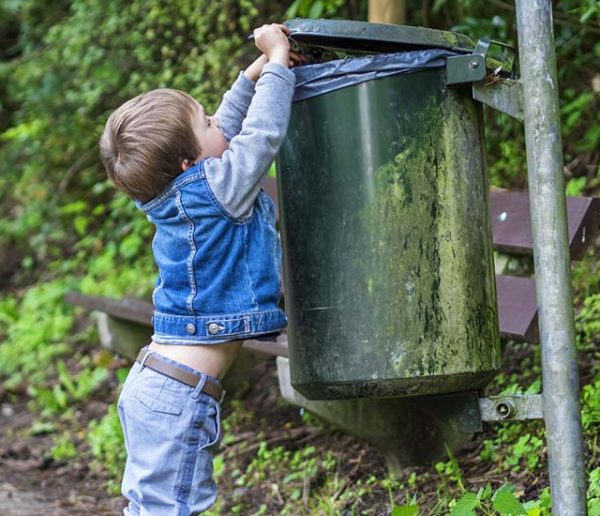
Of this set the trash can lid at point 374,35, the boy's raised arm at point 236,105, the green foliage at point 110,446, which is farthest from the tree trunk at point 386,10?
the green foliage at point 110,446

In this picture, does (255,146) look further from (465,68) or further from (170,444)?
(170,444)

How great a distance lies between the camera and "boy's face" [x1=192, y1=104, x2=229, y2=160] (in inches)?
111

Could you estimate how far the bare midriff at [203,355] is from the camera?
2863 mm

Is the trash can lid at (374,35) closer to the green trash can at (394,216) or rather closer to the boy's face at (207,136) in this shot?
the green trash can at (394,216)

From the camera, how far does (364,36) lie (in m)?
2.72

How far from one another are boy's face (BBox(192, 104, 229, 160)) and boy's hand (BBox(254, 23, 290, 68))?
0.24m

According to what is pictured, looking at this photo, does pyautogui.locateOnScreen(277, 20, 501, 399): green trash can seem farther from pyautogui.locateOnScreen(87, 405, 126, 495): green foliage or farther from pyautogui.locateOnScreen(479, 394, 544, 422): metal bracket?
pyautogui.locateOnScreen(87, 405, 126, 495): green foliage

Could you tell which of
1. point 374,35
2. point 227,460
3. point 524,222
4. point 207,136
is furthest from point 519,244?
point 227,460

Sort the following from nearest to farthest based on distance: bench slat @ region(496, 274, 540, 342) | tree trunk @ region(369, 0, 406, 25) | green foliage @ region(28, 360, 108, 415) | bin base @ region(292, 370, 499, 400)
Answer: bin base @ region(292, 370, 499, 400) → bench slat @ region(496, 274, 540, 342) → tree trunk @ region(369, 0, 406, 25) → green foliage @ region(28, 360, 108, 415)

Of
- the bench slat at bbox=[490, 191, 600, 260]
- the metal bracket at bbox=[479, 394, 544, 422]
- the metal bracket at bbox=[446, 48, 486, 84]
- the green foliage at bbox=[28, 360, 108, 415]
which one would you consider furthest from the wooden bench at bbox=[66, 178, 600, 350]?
the green foliage at bbox=[28, 360, 108, 415]

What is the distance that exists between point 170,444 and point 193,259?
A: 0.49 m

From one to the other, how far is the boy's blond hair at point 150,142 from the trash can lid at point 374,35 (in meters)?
0.37

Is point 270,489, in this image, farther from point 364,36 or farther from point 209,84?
point 209,84

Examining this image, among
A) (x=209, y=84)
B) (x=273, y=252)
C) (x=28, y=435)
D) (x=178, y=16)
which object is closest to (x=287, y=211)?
(x=273, y=252)
